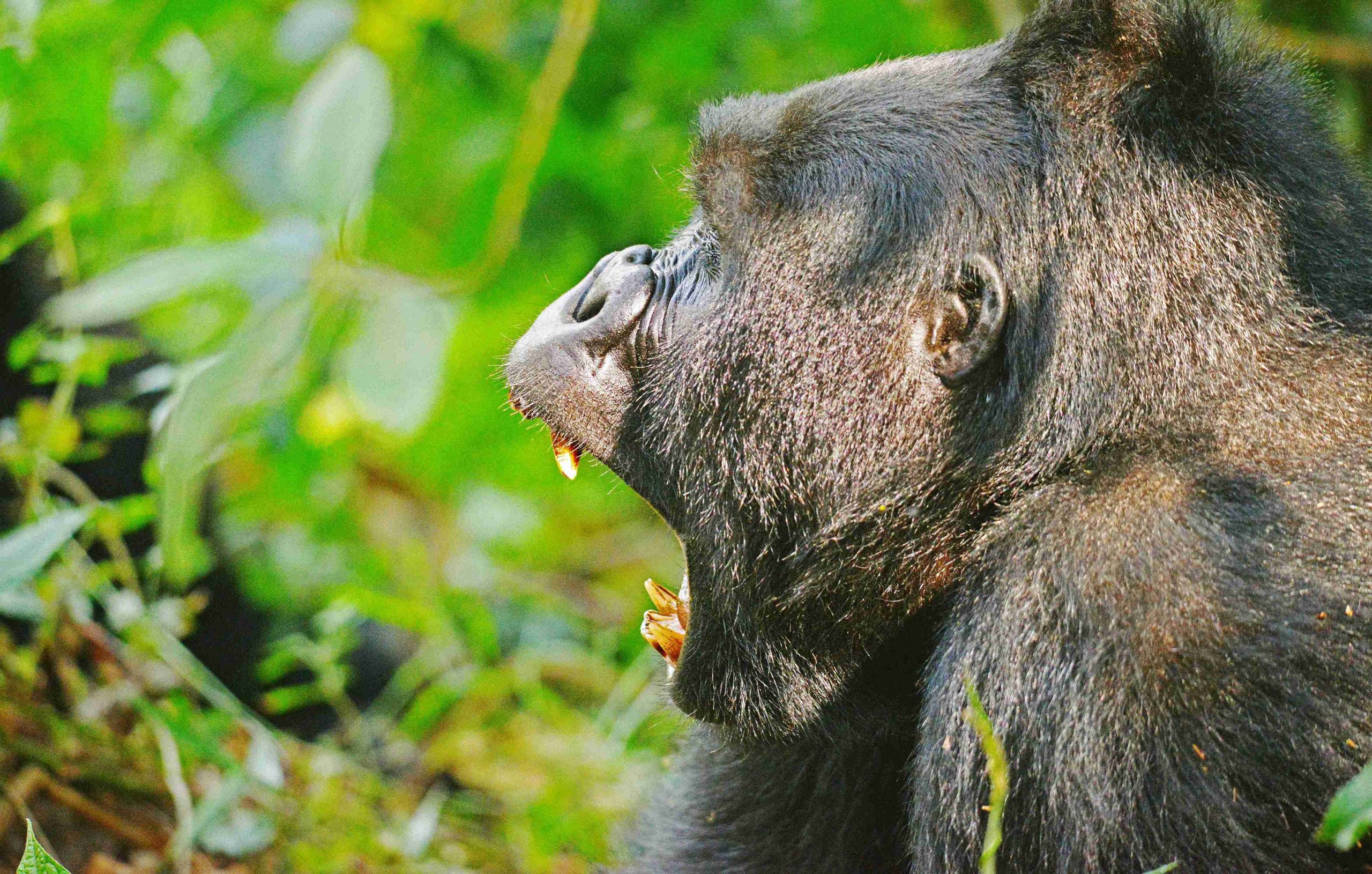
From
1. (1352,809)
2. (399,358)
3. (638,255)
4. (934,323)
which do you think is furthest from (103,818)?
(1352,809)

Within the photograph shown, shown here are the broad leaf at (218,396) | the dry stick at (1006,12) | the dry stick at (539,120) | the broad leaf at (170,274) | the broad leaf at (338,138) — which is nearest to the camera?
the broad leaf at (218,396)

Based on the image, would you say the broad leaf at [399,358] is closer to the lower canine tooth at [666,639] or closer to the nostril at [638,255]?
the nostril at [638,255]

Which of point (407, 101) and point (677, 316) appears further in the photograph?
point (407, 101)

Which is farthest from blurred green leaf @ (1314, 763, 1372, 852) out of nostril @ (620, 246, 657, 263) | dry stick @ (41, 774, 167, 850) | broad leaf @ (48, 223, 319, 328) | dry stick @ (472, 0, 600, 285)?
dry stick @ (472, 0, 600, 285)

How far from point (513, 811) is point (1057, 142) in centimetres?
234

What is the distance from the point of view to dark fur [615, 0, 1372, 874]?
Result: 5.61 feet

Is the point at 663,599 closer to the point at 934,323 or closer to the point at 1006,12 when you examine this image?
the point at 934,323

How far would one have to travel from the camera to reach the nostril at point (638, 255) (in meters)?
2.29

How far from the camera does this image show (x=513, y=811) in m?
3.60

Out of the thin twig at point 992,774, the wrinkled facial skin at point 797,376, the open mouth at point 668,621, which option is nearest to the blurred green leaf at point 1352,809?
the thin twig at point 992,774

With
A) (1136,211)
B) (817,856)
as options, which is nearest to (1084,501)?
(1136,211)

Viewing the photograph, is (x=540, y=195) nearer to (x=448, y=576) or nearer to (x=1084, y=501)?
(x=448, y=576)

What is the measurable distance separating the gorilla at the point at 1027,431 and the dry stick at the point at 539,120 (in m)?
1.31

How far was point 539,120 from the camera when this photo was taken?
11.9 feet
